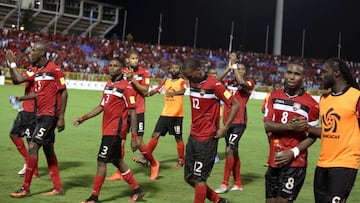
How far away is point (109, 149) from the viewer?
25.2 feet

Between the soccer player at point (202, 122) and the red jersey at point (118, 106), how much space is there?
3.88 ft

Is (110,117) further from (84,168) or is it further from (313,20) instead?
(313,20)

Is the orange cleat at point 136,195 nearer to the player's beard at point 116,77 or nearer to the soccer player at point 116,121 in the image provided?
the soccer player at point 116,121

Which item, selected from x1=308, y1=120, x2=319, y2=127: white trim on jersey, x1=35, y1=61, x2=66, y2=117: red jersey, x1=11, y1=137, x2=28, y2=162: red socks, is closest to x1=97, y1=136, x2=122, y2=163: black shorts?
x1=35, y1=61, x2=66, y2=117: red jersey

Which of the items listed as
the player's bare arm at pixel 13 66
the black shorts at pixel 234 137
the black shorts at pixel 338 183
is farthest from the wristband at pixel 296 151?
the player's bare arm at pixel 13 66

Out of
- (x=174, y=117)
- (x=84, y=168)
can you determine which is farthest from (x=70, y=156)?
(x=174, y=117)

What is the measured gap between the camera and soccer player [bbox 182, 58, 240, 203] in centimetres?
695

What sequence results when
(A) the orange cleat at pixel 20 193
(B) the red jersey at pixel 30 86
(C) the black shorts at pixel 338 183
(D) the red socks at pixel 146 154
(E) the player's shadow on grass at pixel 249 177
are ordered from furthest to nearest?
(E) the player's shadow on grass at pixel 249 177, (D) the red socks at pixel 146 154, (B) the red jersey at pixel 30 86, (A) the orange cleat at pixel 20 193, (C) the black shorts at pixel 338 183

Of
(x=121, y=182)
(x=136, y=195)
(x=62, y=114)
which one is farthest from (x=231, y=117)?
(x=121, y=182)

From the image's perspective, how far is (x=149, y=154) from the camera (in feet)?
32.8

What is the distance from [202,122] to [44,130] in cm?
250

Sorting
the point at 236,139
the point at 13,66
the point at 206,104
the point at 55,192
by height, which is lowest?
the point at 55,192

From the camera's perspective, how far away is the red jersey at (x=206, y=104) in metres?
6.95

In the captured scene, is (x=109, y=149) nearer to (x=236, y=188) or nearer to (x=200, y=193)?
(x=200, y=193)
